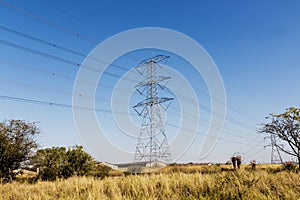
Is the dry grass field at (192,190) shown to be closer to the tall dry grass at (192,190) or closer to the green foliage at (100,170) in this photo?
the tall dry grass at (192,190)

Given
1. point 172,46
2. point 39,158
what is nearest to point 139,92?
point 172,46

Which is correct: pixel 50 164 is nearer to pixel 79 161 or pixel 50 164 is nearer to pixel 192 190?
pixel 79 161

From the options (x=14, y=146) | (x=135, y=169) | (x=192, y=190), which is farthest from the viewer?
(x=135, y=169)

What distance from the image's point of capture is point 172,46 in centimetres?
3022

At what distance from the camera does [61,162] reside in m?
15.6

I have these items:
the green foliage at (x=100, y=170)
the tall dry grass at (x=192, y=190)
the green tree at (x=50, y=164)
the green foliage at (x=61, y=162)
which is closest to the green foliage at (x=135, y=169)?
the green foliage at (x=100, y=170)

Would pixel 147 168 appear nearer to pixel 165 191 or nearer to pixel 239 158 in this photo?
pixel 239 158

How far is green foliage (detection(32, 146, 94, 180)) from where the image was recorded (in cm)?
1515

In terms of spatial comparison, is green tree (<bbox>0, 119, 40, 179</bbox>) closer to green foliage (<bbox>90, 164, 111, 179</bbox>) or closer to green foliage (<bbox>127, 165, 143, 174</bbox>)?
green foliage (<bbox>90, 164, 111, 179</bbox>)

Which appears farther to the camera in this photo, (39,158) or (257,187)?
(39,158)

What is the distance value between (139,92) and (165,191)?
22.4 metres

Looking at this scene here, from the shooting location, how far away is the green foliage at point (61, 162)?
1515cm

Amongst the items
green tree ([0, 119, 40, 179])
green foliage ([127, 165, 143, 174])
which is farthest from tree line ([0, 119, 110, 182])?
green foliage ([127, 165, 143, 174])

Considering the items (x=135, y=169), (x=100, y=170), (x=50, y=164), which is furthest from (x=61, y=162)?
(x=135, y=169)
